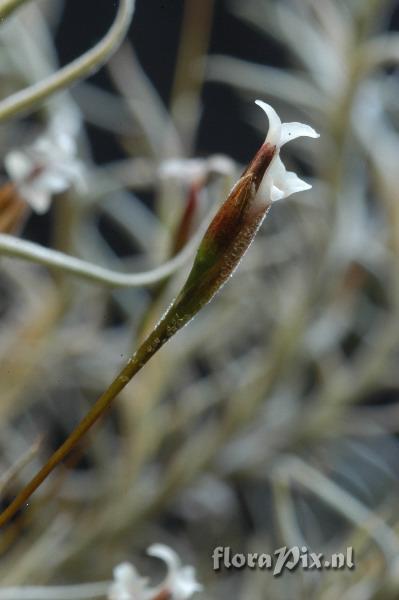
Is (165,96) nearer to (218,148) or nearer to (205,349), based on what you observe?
(218,148)

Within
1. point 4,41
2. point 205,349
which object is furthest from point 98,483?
point 4,41

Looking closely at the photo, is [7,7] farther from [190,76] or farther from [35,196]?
[190,76]

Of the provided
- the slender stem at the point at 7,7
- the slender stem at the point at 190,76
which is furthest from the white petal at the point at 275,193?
the slender stem at the point at 190,76

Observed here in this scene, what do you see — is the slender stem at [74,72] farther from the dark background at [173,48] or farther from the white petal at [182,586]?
the dark background at [173,48]

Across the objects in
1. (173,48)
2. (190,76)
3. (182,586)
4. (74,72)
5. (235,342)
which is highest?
(173,48)

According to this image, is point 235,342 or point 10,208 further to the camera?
point 235,342

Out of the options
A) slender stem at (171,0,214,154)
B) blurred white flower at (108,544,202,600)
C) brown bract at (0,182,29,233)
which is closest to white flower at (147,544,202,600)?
blurred white flower at (108,544,202,600)

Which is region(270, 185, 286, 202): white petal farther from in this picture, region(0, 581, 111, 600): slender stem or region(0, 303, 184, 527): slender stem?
region(0, 581, 111, 600): slender stem

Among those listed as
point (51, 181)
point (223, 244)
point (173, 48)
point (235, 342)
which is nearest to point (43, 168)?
point (51, 181)
